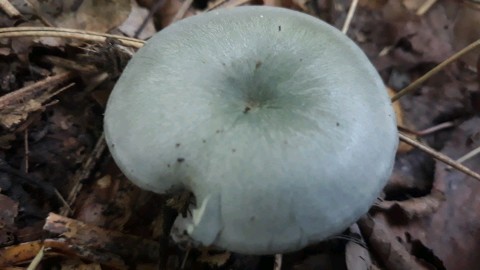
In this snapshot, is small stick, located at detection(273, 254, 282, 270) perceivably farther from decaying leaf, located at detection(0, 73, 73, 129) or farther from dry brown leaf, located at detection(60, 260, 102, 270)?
decaying leaf, located at detection(0, 73, 73, 129)

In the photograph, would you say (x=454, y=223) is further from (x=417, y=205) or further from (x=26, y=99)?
(x=26, y=99)

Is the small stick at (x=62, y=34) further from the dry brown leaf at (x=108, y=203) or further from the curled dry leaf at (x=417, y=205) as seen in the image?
the curled dry leaf at (x=417, y=205)

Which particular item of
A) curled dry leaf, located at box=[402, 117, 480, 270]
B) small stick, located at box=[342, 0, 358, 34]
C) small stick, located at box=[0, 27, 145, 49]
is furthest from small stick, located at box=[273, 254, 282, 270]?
small stick, located at box=[342, 0, 358, 34]

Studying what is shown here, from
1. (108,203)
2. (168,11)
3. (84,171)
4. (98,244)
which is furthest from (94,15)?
(98,244)

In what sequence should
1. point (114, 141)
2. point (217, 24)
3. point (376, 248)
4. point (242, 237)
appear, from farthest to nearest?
point (376, 248)
point (217, 24)
point (114, 141)
point (242, 237)

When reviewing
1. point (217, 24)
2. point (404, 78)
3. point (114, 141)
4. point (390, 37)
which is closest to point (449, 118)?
point (404, 78)

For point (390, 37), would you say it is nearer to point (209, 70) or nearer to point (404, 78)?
point (404, 78)
